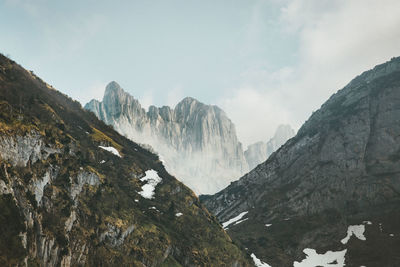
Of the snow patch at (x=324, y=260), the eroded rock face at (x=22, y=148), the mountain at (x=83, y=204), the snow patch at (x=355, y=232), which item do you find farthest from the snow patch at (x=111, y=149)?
the snow patch at (x=355, y=232)

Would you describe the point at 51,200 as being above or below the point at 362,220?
above

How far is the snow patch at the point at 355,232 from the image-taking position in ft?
508

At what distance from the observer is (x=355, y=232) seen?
15938 centimetres

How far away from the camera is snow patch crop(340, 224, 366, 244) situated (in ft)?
508

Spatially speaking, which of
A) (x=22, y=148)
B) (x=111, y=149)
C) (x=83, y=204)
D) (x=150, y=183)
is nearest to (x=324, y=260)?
(x=150, y=183)

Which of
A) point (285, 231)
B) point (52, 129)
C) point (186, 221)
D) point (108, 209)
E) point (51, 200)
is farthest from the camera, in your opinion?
point (285, 231)

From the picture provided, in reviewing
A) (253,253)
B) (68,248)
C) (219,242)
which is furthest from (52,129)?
(253,253)

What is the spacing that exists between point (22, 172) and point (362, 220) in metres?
171

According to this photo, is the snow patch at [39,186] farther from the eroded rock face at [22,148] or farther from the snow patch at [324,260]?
the snow patch at [324,260]

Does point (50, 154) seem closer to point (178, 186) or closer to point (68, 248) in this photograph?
point (68, 248)

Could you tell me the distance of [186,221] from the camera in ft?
400

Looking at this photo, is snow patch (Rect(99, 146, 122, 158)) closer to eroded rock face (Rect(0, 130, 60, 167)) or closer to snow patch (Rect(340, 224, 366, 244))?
eroded rock face (Rect(0, 130, 60, 167))

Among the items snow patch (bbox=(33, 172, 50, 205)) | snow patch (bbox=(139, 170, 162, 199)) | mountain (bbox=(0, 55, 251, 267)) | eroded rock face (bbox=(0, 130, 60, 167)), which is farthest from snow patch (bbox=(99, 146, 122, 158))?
snow patch (bbox=(33, 172, 50, 205))

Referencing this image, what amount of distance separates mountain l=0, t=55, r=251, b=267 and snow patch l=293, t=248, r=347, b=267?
38591mm
